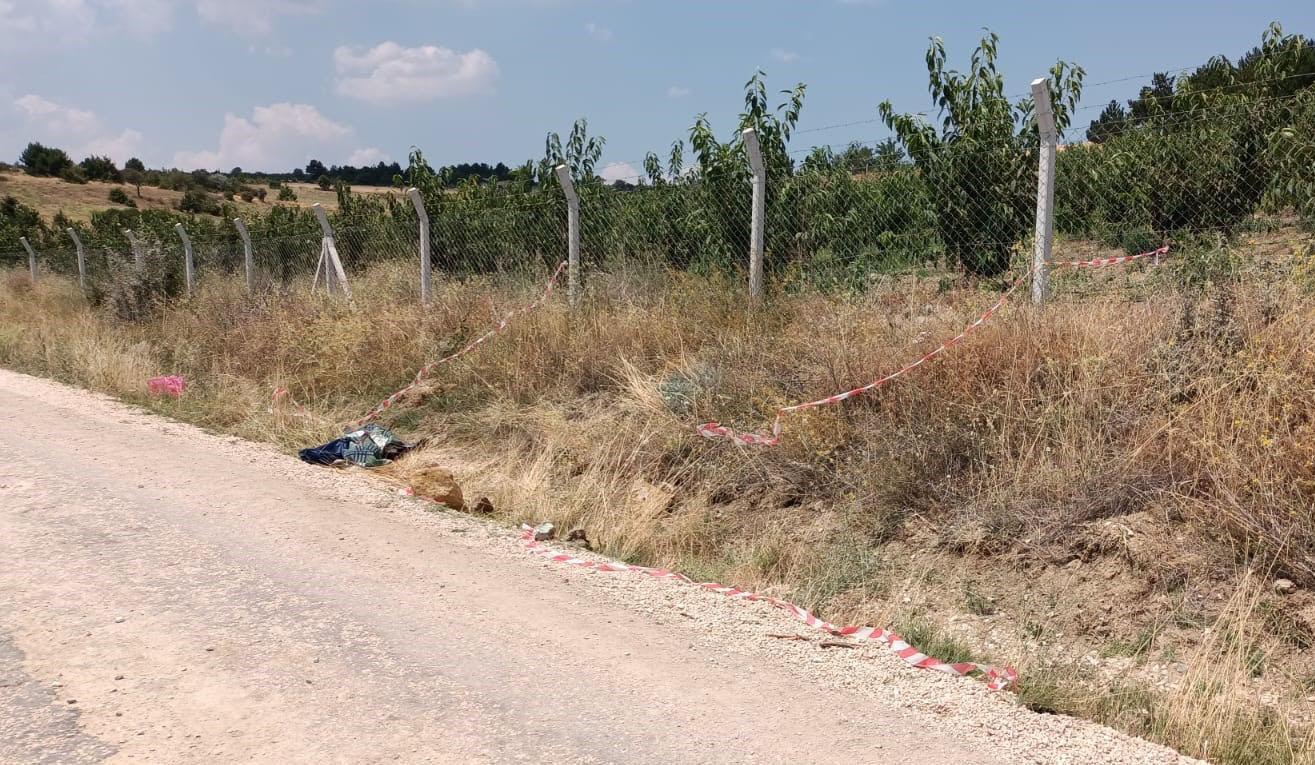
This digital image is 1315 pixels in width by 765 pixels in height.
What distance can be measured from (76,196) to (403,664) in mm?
57755

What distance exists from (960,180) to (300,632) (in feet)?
19.7

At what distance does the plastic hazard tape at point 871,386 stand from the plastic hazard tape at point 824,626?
142 cm

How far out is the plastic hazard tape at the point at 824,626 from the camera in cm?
408

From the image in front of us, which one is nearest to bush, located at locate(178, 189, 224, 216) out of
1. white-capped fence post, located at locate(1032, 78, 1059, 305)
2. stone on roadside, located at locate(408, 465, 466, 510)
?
stone on roadside, located at locate(408, 465, 466, 510)

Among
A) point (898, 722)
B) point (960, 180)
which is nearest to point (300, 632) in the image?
point (898, 722)

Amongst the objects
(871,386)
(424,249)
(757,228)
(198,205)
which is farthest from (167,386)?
(198,205)

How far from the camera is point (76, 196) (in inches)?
2047

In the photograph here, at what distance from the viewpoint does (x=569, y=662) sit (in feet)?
13.0

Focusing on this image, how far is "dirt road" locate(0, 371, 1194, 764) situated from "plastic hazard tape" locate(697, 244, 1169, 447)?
1645mm

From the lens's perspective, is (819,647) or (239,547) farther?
(239,547)

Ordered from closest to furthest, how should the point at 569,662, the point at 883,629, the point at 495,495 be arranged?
the point at 569,662 → the point at 883,629 → the point at 495,495

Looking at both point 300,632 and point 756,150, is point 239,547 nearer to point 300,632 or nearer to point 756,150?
point 300,632

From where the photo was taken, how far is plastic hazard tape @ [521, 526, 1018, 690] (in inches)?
161

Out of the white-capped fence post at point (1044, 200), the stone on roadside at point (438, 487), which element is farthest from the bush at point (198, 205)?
the white-capped fence post at point (1044, 200)
